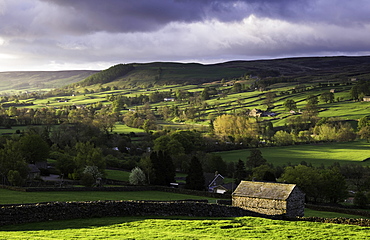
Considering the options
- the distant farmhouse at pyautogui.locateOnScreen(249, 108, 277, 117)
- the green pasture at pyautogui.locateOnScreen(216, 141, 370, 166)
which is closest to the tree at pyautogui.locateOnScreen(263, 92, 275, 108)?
the distant farmhouse at pyautogui.locateOnScreen(249, 108, 277, 117)

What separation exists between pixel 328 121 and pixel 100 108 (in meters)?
101

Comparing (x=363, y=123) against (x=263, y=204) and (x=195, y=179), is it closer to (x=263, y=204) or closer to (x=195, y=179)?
(x=195, y=179)

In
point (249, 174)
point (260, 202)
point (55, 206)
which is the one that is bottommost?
point (249, 174)

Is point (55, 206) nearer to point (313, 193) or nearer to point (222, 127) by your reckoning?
point (313, 193)

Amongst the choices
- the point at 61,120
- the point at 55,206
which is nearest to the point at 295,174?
the point at 55,206

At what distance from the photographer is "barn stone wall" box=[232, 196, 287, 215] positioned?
34.2 metres

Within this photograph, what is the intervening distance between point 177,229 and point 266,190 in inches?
Answer: 648

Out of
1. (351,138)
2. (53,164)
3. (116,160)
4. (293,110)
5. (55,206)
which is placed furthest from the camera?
(293,110)

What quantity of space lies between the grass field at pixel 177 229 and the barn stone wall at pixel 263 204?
32.0 ft

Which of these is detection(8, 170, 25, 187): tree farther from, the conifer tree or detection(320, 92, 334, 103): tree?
detection(320, 92, 334, 103): tree

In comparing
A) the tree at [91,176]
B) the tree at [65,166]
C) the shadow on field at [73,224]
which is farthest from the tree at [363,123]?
the shadow on field at [73,224]

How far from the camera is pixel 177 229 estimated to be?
2077cm

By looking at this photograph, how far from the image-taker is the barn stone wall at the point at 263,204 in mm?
34250

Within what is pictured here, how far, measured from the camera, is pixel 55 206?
22.5m
